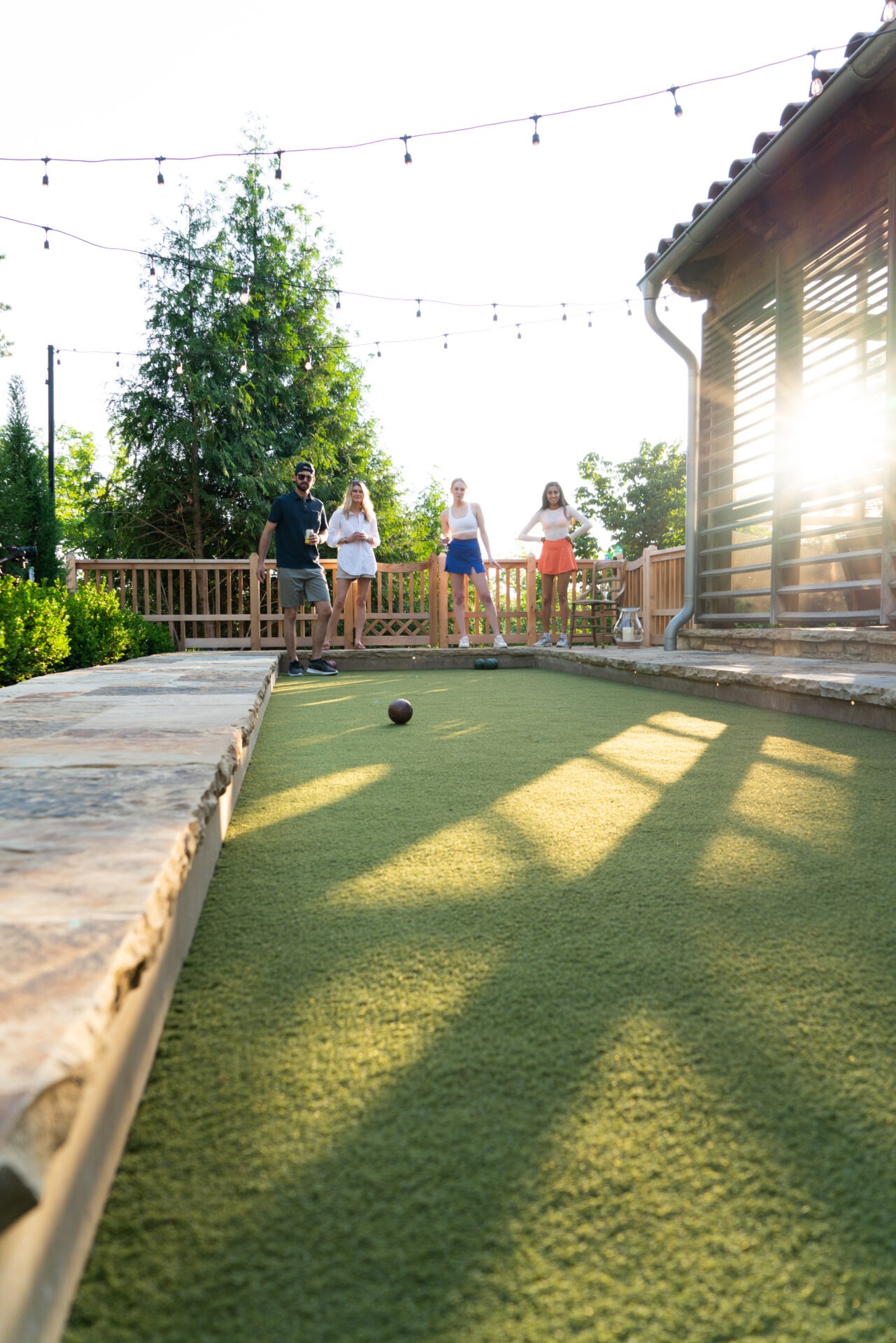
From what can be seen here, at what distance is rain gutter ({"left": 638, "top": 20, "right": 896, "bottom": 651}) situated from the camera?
14.1 feet

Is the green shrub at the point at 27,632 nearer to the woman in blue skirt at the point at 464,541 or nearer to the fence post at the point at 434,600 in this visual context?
the woman in blue skirt at the point at 464,541

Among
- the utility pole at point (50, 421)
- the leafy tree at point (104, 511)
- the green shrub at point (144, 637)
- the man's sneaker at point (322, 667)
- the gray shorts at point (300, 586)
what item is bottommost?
the man's sneaker at point (322, 667)

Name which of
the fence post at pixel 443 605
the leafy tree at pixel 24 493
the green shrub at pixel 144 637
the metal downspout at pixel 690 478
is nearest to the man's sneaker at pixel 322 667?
the green shrub at pixel 144 637

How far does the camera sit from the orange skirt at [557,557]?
8.87 m

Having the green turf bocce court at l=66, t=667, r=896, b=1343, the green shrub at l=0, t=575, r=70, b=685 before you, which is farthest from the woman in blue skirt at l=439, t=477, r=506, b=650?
the green turf bocce court at l=66, t=667, r=896, b=1343

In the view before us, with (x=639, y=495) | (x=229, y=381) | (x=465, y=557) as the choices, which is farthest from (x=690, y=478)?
(x=639, y=495)

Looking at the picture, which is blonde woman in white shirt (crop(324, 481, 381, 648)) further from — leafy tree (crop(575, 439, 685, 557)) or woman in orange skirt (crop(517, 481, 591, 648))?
leafy tree (crop(575, 439, 685, 557))

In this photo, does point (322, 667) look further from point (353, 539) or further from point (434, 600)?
point (434, 600)

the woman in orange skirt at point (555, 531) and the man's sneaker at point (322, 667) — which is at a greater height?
the woman in orange skirt at point (555, 531)

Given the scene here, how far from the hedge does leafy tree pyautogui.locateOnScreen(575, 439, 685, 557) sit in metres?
36.6

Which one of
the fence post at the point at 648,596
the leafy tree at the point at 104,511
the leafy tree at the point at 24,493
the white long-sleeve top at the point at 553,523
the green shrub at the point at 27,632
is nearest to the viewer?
the green shrub at the point at 27,632

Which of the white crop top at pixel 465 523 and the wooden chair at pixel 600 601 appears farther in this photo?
the wooden chair at pixel 600 601

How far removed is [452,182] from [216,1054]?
31.9 ft

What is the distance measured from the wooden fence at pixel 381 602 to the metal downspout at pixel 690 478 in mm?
1951
